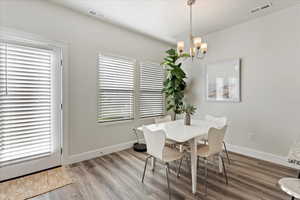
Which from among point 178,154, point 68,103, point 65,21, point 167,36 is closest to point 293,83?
point 178,154

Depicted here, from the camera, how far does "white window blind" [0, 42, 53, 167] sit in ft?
6.98

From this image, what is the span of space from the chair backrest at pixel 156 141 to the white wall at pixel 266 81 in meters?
2.33

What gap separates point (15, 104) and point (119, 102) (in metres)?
1.81

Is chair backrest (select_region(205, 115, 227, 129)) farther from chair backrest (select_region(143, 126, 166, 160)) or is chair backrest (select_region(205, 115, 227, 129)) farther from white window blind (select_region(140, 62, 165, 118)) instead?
white window blind (select_region(140, 62, 165, 118))

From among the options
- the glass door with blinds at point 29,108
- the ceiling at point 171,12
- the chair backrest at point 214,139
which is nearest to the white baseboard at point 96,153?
the glass door with blinds at point 29,108

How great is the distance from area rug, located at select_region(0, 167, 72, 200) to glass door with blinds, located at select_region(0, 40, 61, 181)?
0.44 ft

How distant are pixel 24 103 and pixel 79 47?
4.41ft

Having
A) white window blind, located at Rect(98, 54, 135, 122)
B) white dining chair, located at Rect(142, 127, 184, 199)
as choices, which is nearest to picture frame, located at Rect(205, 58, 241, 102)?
white window blind, located at Rect(98, 54, 135, 122)

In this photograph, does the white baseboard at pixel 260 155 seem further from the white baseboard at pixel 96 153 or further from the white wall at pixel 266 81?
the white baseboard at pixel 96 153

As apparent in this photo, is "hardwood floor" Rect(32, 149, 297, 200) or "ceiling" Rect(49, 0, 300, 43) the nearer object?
"hardwood floor" Rect(32, 149, 297, 200)

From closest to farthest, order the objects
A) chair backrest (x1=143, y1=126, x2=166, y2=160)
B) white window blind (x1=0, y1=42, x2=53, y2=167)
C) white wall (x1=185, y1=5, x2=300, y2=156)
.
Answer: chair backrest (x1=143, y1=126, x2=166, y2=160), white window blind (x1=0, y1=42, x2=53, y2=167), white wall (x1=185, y1=5, x2=300, y2=156)

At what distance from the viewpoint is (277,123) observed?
2779 millimetres

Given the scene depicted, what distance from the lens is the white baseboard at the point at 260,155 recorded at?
270 centimetres

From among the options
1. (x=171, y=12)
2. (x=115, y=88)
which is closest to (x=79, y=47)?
(x=115, y=88)
